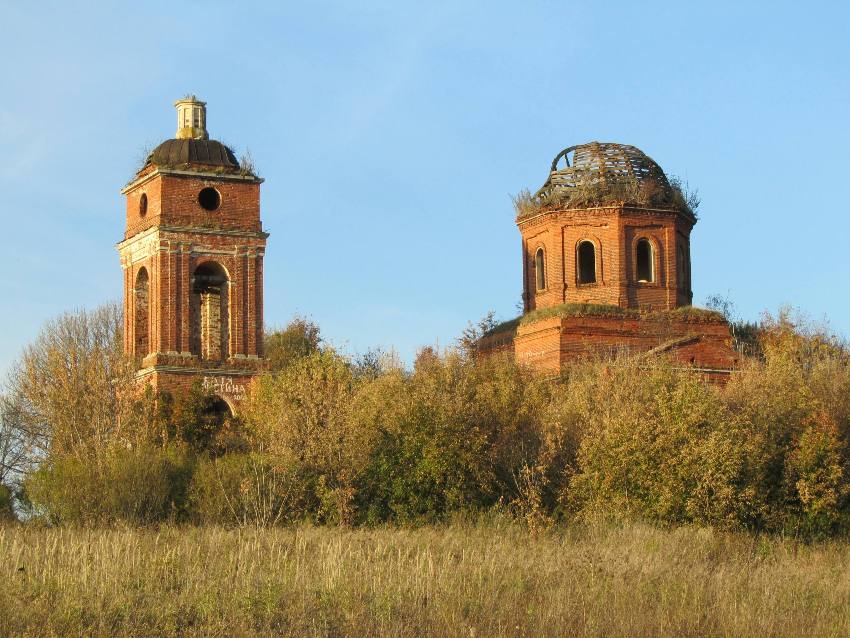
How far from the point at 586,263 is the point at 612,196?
6.75 feet

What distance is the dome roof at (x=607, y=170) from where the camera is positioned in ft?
143

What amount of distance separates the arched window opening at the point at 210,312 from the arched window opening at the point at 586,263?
Result: 33.4 ft

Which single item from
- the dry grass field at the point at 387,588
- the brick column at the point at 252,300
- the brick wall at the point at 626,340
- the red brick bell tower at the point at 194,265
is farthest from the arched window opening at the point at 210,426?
the dry grass field at the point at 387,588

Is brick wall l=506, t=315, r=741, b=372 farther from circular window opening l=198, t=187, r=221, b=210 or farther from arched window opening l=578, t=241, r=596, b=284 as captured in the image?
circular window opening l=198, t=187, r=221, b=210

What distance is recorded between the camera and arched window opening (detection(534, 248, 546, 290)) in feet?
144

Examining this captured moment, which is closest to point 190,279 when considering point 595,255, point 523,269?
point 523,269

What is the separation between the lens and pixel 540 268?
145ft

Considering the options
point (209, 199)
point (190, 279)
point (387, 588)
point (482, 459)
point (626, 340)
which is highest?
point (209, 199)

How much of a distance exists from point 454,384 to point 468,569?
9923mm

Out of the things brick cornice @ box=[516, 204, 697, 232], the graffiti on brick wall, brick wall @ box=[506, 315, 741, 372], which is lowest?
the graffiti on brick wall

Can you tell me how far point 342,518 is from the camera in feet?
92.4

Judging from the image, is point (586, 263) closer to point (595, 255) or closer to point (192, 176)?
point (595, 255)

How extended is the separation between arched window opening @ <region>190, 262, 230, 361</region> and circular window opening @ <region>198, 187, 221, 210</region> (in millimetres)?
1356

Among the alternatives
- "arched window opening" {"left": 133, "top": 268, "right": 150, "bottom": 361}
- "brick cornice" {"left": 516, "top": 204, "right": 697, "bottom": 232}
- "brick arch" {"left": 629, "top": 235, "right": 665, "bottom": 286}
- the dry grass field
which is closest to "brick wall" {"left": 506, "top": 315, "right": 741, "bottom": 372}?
"brick arch" {"left": 629, "top": 235, "right": 665, "bottom": 286}
